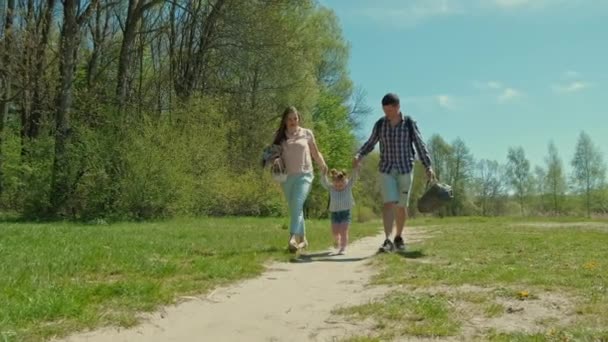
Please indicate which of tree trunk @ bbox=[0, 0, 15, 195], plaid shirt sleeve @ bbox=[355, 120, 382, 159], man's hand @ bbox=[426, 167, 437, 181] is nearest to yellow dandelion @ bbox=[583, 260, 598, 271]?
man's hand @ bbox=[426, 167, 437, 181]

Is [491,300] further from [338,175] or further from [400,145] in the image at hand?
[338,175]

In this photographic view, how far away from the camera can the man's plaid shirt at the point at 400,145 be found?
9.62m

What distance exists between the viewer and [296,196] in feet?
31.2

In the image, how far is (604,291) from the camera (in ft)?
18.0

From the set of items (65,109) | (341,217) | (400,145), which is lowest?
(341,217)

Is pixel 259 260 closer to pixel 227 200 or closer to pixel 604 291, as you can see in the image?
pixel 604 291

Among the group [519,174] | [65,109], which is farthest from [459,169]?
[65,109]

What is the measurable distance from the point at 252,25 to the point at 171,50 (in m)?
6.84

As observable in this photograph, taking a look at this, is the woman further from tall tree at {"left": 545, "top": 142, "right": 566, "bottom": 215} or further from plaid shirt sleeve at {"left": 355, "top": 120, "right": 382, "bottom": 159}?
tall tree at {"left": 545, "top": 142, "right": 566, "bottom": 215}

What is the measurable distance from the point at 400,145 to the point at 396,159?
236 millimetres

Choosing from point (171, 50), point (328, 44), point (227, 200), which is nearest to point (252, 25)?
point (171, 50)

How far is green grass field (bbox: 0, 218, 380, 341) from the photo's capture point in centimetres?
442

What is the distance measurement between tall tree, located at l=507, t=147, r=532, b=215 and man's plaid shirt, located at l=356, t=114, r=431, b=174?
8597 cm

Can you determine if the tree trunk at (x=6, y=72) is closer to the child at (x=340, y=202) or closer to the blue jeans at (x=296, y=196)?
the child at (x=340, y=202)
